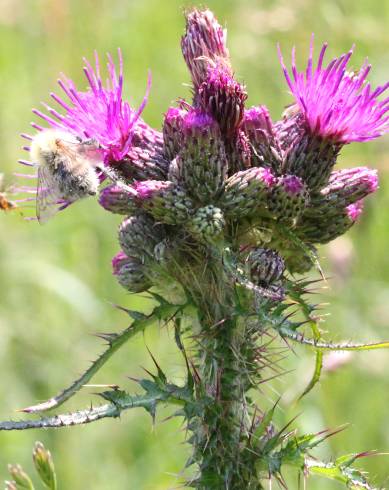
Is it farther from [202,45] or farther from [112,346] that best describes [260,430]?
[202,45]

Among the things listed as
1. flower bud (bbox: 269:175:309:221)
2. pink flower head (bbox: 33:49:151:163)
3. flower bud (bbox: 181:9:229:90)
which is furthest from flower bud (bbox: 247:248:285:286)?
flower bud (bbox: 181:9:229:90)

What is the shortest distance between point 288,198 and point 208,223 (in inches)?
12.8

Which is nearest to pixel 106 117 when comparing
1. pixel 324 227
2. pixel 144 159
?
pixel 144 159

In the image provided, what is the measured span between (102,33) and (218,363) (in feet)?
19.1

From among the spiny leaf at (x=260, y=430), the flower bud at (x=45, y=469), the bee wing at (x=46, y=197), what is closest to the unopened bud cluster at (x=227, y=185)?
the bee wing at (x=46, y=197)

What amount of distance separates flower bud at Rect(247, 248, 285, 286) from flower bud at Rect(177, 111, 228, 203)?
29 cm

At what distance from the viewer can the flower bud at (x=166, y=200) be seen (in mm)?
3162

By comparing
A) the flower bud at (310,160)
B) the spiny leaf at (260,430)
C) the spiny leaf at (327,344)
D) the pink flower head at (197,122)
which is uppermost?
the pink flower head at (197,122)

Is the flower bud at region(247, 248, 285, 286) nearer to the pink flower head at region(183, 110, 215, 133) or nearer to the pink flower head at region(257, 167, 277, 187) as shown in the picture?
the pink flower head at region(257, 167, 277, 187)

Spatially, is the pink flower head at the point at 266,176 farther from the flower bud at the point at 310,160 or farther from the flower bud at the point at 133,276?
the flower bud at the point at 133,276

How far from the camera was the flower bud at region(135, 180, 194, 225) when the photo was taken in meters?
3.16

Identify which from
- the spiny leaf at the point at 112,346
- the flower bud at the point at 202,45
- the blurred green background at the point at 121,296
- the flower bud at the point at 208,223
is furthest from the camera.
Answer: the blurred green background at the point at 121,296

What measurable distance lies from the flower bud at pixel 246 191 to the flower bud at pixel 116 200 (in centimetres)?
40

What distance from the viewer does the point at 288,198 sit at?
317 centimetres
